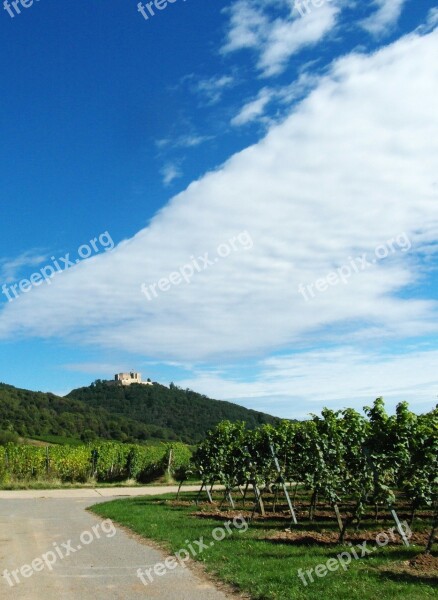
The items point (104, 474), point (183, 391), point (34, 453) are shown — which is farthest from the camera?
point (183, 391)

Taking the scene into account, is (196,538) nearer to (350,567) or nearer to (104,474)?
(350,567)

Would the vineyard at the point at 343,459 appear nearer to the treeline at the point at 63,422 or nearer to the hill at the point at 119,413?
the hill at the point at 119,413

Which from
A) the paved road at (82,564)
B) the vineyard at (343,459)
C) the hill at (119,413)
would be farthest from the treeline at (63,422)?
the paved road at (82,564)

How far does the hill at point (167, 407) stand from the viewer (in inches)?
4134

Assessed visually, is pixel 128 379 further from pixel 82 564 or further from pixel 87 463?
pixel 82 564

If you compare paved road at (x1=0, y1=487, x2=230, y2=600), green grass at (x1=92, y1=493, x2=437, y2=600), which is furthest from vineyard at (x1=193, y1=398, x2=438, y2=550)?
paved road at (x1=0, y1=487, x2=230, y2=600)

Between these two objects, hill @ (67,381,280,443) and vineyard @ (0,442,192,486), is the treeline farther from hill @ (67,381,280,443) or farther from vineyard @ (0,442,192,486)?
vineyard @ (0,442,192,486)

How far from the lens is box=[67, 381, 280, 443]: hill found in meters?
105

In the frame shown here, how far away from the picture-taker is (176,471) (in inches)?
1583

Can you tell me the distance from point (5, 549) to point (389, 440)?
8901mm

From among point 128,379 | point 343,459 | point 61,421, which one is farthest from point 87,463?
point 128,379

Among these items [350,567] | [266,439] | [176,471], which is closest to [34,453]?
[176,471]

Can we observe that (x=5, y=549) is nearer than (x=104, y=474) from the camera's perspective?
Yes

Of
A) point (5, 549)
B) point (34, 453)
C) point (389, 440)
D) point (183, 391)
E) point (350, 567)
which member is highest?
point (183, 391)
